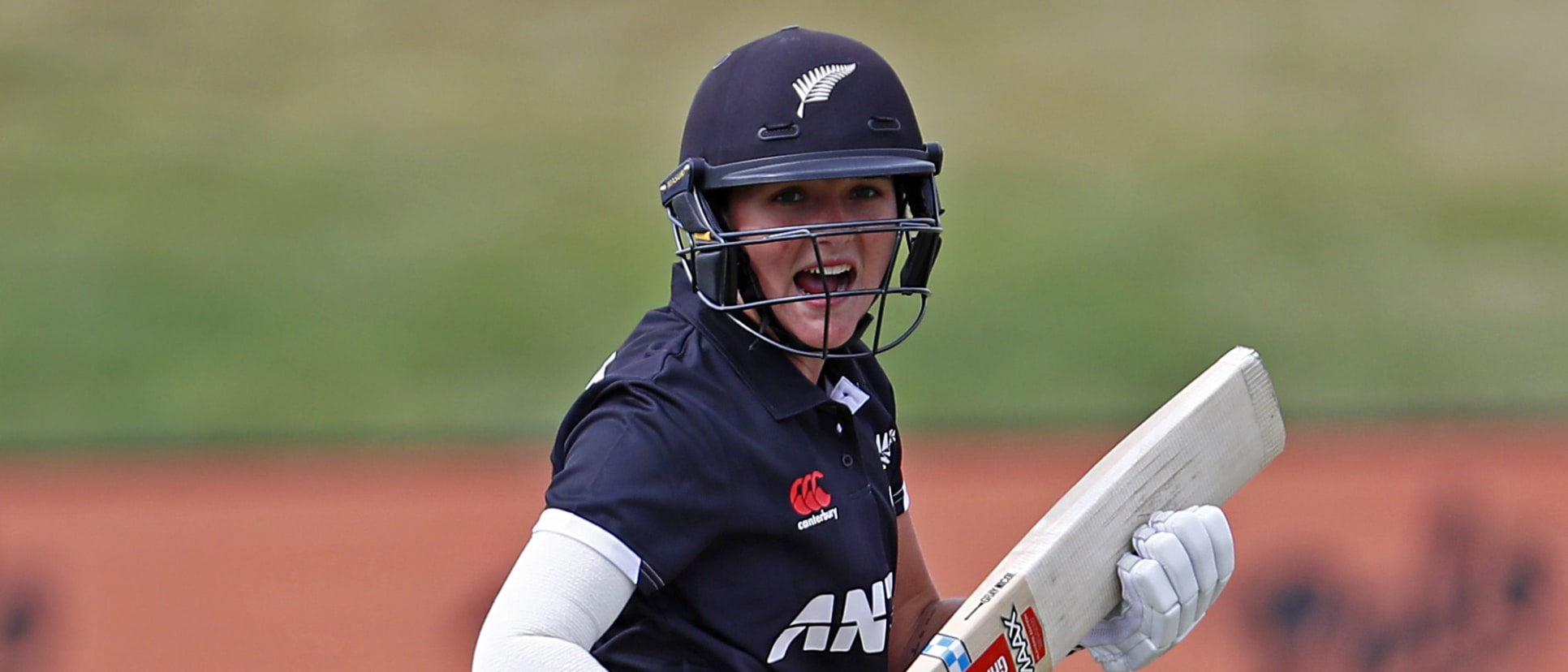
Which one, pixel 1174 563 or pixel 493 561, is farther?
pixel 493 561

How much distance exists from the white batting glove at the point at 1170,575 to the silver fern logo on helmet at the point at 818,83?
598 millimetres

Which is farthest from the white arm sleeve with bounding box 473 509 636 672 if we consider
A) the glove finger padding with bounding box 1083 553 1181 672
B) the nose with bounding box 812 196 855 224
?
the glove finger padding with bounding box 1083 553 1181 672

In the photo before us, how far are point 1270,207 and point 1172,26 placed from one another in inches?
57.3

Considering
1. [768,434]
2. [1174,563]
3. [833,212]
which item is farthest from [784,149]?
[1174,563]

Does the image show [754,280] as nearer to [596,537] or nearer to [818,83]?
[818,83]

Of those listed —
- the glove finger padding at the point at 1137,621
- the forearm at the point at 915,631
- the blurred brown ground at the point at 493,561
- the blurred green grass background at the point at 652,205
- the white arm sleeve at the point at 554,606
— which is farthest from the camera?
the blurred green grass background at the point at 652,205

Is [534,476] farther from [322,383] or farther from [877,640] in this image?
[877,640]

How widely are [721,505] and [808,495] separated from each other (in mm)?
132

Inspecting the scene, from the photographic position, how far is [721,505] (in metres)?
1.55

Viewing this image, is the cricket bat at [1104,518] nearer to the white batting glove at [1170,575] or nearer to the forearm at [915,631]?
the white batting glove at [1170,575]

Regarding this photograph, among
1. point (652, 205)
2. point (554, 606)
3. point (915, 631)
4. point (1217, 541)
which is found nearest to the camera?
point (554, 606)

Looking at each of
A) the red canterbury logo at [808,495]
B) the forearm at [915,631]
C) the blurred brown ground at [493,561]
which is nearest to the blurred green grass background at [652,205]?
the blurred brown ground at [493,561]

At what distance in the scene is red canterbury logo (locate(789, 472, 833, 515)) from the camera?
5.36 ft

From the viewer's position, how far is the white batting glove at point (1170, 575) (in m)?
1.75
